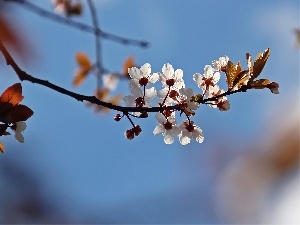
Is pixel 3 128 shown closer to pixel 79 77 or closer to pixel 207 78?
pixel 207 78

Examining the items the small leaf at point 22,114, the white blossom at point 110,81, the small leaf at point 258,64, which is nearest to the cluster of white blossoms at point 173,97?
the small leaf at point 258,64

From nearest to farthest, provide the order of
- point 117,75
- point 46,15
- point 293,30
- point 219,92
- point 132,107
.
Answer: point 132,107 < point 219,92 < point 46,15 < point 293,30 < point 117,75

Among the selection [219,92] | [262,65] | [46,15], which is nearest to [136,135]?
[219,92]

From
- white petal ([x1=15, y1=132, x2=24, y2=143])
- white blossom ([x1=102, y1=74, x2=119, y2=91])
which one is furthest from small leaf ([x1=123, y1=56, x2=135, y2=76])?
white petal ([x1=15, y1=132, x2=24, y2=143])

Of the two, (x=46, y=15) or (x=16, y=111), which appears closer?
(x=16, y=111)

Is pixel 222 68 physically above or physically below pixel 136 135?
above

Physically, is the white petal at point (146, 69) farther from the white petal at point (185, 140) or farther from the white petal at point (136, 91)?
the white petal at point (185, 140)

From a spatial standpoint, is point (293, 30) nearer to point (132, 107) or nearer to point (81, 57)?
point (81, 57)
